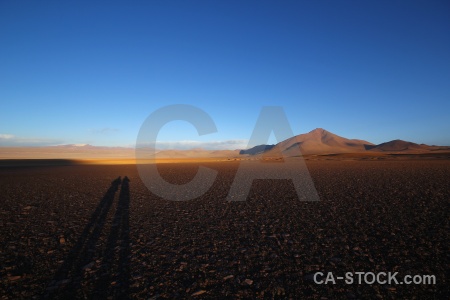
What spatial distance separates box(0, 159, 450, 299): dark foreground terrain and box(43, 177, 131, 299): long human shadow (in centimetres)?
2

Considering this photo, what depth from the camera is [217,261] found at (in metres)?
4.68

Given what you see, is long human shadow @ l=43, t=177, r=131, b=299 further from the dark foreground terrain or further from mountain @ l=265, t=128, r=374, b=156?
mountain @ l=265, t=128, r=374, b=156

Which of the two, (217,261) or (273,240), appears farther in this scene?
(273,240)

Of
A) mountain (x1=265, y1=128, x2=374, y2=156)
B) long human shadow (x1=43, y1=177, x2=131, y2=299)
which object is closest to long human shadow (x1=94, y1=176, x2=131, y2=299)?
long human shadow (x1=43, y1=177, x2=131, y2=299)

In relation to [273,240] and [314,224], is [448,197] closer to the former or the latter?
[314,224]

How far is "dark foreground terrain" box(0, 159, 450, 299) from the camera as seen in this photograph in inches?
145

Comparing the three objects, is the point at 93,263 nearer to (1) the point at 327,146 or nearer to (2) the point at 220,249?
(2) the point at 220,249

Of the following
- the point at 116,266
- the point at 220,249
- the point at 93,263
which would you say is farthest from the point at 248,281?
the point at 93,263

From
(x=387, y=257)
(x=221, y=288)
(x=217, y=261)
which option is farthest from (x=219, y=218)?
(x=387, y=257)

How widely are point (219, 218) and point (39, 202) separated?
8478 mm

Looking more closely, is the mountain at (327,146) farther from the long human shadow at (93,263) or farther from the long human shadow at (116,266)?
the long human shadow at (116,266)

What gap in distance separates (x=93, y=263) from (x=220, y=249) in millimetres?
2552

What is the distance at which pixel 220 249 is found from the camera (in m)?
5.30

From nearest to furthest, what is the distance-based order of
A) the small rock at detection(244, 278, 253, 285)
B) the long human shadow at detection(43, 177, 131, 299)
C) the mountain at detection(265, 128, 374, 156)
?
the long human shadow at detection(43, 177, 131, 299)
the small rock at detection(244, 278, 253, 285)
the mountain at detection(265, 128, 374, 156)
